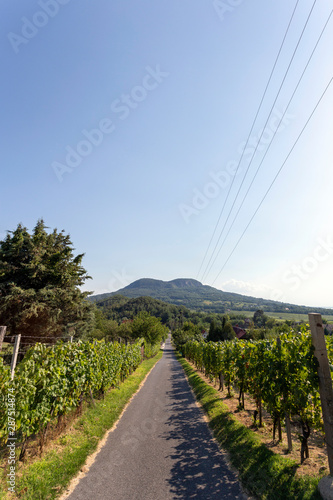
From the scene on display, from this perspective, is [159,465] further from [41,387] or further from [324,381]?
[324,381]

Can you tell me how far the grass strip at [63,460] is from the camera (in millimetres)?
3881

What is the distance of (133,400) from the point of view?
10430 mm

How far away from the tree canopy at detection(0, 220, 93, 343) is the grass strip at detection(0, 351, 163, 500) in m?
13.6

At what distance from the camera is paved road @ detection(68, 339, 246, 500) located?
4.02 metres

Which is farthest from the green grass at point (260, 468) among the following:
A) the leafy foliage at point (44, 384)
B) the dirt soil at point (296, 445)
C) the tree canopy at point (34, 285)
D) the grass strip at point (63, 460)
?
the tree canopy at point (34, 285)

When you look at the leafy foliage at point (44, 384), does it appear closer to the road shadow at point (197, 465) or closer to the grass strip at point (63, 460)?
the grass strip at point (63, 460)

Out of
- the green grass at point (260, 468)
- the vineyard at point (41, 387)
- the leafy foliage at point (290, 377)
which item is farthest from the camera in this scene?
the leafy foliage at point (290, 377)

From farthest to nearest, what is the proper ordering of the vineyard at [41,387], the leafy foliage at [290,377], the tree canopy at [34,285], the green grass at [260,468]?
the tree canopy at [34,285]
the leafy foliage at [290,377]
the vineyard at [41,387]
the green grass at [260,468]

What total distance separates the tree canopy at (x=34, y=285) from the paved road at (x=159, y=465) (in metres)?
14.4

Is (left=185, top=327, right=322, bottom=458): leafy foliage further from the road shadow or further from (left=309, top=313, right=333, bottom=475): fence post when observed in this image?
the road shadow

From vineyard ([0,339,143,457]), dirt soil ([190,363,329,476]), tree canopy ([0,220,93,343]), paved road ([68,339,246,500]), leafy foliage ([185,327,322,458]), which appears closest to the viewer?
paved road ([68,339,246,500])

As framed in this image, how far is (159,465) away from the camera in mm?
4941

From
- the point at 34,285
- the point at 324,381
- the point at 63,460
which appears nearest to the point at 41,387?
the point at 63,460

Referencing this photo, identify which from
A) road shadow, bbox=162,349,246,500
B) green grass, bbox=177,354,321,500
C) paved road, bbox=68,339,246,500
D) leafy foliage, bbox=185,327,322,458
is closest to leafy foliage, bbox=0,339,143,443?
paved road, bbox=68,339,246,500
